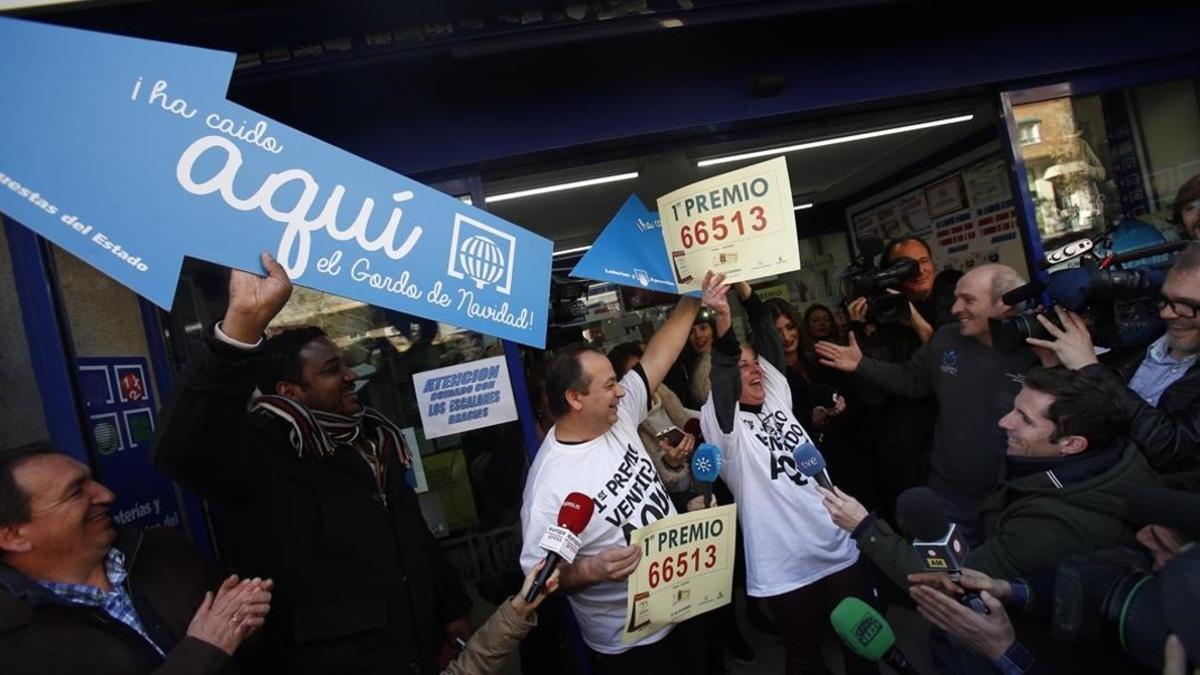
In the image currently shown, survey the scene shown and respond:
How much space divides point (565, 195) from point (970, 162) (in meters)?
3.89

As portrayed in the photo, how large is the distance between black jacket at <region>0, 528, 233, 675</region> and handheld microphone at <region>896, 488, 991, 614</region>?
1.77 metres

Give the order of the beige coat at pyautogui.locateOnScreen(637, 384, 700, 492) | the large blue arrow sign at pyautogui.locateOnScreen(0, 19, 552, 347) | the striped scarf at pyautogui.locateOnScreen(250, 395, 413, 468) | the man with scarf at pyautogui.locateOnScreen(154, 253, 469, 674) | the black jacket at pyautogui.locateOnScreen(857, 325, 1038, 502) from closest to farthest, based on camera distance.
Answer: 1. the large blue arrow sign at pyautogui.locateOnScreen(0, 19, 552, 347)
2. the man with scarf at pyautogui.locateOnScreen(154, 253, 469, 674)
3. the striped scarf at pyautogui.locateOnScreen(250, 395, 413, 468)
4. the black jacket at pyautogui.locateOnScreen(857, 325, 1038, 502)
5. the beige coat at pyautogui.locateOnScreen(637, 384, 700, 492)

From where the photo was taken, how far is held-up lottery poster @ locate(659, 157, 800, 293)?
8.16 ft

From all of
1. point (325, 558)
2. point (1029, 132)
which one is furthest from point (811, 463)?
point (1029, 132)

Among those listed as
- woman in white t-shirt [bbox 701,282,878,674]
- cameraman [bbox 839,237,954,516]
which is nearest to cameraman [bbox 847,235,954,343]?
cameraman [bbox 839,237,954,516]

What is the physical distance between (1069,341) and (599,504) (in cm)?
183

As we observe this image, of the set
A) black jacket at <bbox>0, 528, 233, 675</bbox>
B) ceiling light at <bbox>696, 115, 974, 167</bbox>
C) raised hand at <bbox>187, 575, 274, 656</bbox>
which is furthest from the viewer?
ceiling light at <bbox>696, 115, 974, 167</bbox>

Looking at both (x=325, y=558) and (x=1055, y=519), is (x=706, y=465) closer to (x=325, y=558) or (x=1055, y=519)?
(x=1055, y=519)

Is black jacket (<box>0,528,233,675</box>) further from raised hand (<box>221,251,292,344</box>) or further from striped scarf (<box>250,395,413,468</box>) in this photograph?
raised hand (<box>221,251,292,344</box>)

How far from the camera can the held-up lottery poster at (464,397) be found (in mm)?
3021

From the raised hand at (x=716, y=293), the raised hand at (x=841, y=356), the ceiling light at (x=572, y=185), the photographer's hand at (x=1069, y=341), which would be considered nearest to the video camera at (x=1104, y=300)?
the photographer's hand at (x=1069, y=341)

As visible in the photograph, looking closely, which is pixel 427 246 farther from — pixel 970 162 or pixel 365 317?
pixel 970 162

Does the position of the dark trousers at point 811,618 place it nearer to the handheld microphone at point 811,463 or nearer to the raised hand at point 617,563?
the handheld microphone at point 811,463

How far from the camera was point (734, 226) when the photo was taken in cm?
255
